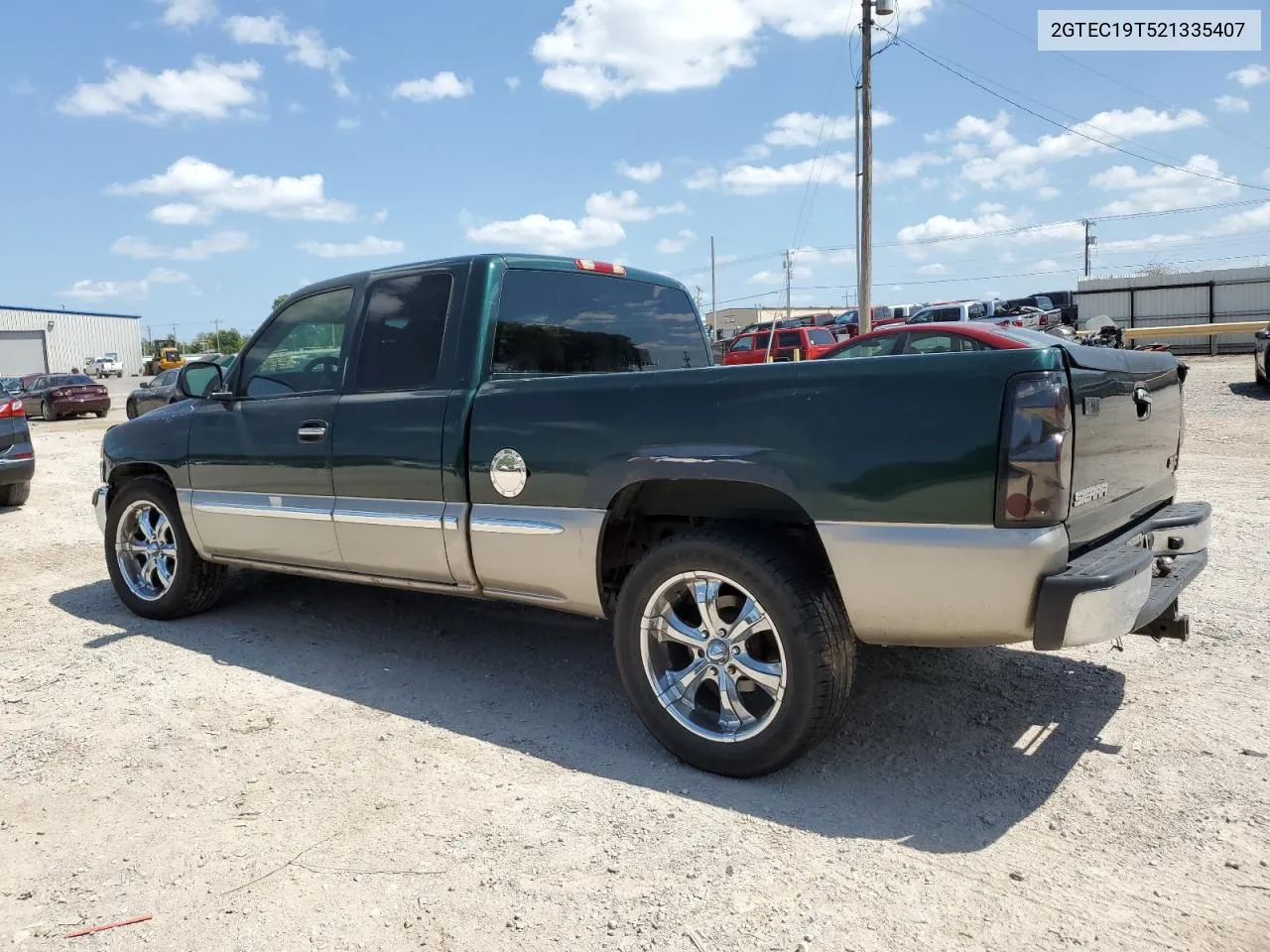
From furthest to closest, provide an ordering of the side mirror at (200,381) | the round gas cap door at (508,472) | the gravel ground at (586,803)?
1. the side mirror at (200,381)
2. the round gas cap door at (508,472)
3. the gravel ground at (586,803)

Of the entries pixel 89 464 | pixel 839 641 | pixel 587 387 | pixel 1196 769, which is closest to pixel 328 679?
pixel 587 387

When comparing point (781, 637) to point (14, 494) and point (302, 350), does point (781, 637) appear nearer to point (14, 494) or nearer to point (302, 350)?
point (302, 350)

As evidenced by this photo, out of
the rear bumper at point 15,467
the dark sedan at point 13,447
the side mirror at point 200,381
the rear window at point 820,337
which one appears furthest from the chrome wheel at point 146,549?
the rear window at point 820,337

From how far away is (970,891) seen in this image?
2.65 m

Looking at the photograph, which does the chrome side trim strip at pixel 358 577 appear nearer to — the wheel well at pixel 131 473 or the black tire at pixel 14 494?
the wheel well at pixel 131 473

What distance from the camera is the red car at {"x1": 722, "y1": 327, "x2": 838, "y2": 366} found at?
22891mm

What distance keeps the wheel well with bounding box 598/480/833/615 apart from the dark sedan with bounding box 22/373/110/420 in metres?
30.1

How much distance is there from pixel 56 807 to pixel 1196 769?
13.0ft

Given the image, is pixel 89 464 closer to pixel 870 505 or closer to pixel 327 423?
pixel 327 423

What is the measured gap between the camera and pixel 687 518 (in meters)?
3.84

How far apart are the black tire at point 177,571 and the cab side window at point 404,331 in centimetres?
176

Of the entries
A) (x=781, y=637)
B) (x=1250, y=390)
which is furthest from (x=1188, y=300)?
(x=781, y=637)

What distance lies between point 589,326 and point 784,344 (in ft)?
64.3

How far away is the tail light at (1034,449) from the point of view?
2.78m
